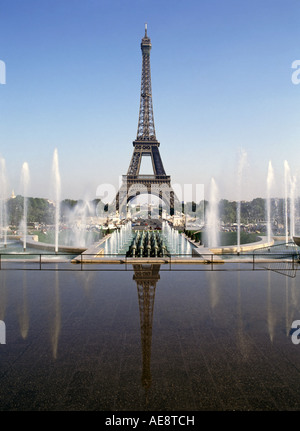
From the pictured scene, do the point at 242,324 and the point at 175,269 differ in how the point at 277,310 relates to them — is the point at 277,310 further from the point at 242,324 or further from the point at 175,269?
the point at 175,269

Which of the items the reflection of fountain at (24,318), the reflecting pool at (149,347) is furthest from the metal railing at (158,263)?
the reflection of fountain at (24,318)

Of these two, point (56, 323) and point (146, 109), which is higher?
point (146, 109)

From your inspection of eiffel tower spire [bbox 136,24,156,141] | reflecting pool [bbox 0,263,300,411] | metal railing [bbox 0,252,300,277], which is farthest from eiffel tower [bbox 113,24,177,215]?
reflecting pool [bbox 0,263,300,411]

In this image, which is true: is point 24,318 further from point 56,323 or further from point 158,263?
point 158,263

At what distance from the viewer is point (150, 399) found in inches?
184

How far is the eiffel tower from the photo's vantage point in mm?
70500

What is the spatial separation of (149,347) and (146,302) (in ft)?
9.74

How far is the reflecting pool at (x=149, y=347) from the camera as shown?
4.74 metres

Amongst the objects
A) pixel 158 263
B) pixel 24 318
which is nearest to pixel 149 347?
pixel 24 318

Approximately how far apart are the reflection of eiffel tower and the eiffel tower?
52.9 m

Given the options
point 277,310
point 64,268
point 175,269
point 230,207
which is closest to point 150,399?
point 277,310

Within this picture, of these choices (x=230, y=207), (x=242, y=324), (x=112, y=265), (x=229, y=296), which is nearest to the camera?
(x=242, y=324)

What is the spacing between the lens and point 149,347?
6.36m
